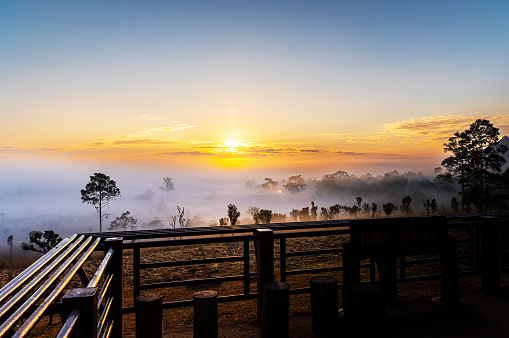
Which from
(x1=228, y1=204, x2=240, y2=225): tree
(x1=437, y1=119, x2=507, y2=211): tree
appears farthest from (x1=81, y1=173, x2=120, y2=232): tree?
(x1=437, y1=119, x2=507, y2=211): tree

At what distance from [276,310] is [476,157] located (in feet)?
142

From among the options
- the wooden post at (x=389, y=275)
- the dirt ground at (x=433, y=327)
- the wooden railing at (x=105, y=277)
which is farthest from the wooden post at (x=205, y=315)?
the wooden post at (x=389, y=275)

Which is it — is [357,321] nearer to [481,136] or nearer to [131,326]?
[131,326]

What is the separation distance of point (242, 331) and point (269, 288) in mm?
1112

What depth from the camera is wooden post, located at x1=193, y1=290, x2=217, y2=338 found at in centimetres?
417

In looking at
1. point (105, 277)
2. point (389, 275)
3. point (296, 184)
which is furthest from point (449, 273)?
point (296, 184)

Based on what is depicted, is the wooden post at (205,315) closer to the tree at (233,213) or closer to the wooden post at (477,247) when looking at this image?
the wooden post at (477,247)

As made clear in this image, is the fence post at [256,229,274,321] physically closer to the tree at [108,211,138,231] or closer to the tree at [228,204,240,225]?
the tree at [228,204,240,225]

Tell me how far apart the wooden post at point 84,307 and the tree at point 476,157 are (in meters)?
42.4

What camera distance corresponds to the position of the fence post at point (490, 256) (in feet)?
21.2

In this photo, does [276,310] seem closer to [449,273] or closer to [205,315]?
[205,315]

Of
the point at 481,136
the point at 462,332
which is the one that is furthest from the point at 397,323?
the point at 481,136

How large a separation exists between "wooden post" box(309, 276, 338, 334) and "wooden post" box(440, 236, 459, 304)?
6.78 feet

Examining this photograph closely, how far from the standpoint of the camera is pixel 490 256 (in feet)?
21.3
